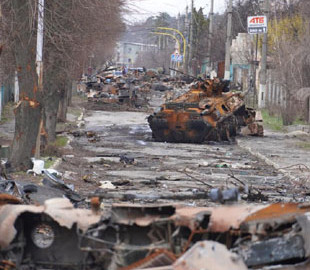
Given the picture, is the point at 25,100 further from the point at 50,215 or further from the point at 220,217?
the point at 220,217

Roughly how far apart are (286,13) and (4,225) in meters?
51.9

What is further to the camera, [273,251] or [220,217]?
[220,217]

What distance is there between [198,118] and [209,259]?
74.3ft

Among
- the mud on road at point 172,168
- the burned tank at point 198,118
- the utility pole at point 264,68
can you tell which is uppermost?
the utility pole at point 264,68

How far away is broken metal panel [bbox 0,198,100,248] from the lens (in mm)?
6254

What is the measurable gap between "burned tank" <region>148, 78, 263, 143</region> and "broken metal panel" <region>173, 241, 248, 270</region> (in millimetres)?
22423

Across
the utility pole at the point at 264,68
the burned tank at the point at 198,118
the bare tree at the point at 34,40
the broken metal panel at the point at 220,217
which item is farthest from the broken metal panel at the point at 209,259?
the utility pole at the point at 264,68

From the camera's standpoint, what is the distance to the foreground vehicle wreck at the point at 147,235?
5902mm

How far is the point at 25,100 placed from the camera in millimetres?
16859

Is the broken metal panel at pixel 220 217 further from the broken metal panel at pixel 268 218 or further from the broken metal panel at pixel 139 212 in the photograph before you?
the broken metal panel at pixel 139 212

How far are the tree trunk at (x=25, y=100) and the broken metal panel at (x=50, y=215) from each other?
1034 centimetres

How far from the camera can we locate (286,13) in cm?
5609

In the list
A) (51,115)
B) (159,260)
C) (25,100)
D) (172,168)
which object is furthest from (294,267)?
(51,115)

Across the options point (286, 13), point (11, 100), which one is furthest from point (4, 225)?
point (286, 13)
